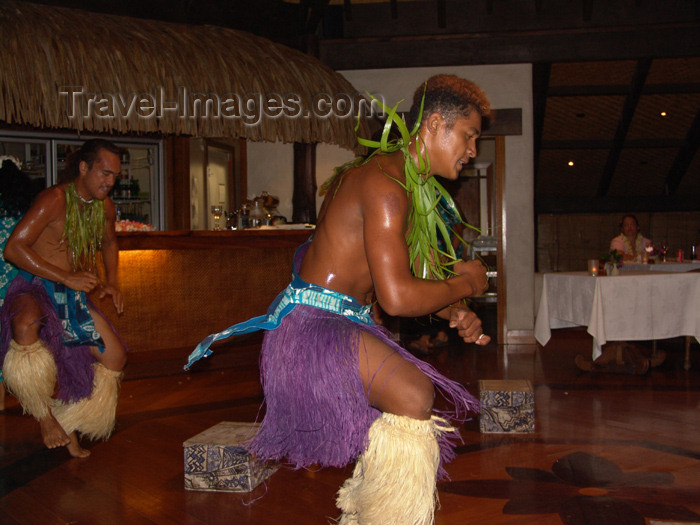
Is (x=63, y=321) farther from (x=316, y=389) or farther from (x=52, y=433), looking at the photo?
(x=316, y=389)

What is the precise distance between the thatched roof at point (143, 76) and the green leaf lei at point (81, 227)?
1671 millimetres

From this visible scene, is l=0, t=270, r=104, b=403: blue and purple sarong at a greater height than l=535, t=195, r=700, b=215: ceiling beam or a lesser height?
lesser

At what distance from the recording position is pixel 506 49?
6938 millimetres

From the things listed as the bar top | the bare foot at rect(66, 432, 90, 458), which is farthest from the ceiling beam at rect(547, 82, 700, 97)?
the bare foot at rect(66, 432, 90, 458)

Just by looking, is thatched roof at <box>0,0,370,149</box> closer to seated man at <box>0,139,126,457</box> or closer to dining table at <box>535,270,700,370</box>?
seated man at <box>0,139,126,457</box>

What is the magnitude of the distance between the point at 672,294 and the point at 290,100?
3399mm

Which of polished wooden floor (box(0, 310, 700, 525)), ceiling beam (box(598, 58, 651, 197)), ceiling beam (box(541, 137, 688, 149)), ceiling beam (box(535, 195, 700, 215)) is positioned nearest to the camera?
polished wooden floor (box(0, 310, 700, 525))

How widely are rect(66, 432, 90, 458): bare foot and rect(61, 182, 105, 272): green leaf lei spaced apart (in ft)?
2.70

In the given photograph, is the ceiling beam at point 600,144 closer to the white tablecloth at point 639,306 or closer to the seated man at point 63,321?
the white tablecloth at point 639,306

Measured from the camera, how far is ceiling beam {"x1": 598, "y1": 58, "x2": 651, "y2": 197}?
939cm

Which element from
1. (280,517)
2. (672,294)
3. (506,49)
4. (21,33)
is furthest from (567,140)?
(280,517)

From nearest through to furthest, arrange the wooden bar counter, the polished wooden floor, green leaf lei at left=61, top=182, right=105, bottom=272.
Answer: the polished wooden floor → green leaf lei at left=61, top=182, right=105, bottom=272 → the wooden bar counter

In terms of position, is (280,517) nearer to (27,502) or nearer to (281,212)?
(27,502)

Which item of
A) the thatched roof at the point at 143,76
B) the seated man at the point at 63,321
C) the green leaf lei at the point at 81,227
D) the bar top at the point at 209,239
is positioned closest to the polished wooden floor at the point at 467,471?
the seated man at the point at 63,321
